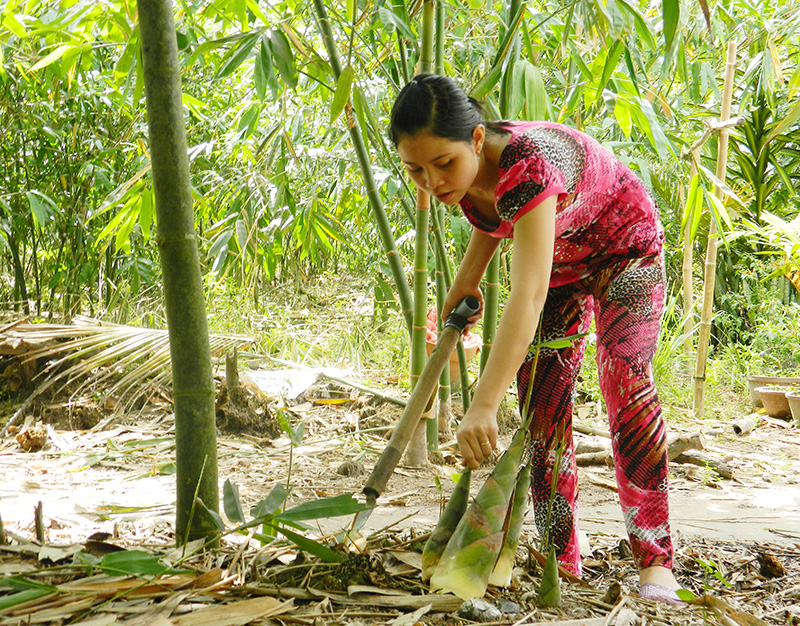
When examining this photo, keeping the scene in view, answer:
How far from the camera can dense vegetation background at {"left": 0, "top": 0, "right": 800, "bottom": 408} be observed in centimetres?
197

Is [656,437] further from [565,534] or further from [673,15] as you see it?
[673,15]

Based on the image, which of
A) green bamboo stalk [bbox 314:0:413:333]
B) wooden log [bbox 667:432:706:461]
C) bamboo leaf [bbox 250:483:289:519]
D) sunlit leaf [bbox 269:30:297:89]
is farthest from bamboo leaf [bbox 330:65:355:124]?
wooden log [bbox 667:432:706:461]

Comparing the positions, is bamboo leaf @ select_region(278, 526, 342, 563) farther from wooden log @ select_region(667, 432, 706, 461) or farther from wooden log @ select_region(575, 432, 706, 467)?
wooden log @ select_region(667, 432, 706, 461)

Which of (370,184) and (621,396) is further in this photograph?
(370,184)

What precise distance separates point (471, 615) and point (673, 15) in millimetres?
1150

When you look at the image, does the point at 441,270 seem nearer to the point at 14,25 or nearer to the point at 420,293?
the point at 420,293

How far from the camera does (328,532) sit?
172 cm

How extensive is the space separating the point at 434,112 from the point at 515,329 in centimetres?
42

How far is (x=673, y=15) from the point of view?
1.26 metres

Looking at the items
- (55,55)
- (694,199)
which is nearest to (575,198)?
(694,199)

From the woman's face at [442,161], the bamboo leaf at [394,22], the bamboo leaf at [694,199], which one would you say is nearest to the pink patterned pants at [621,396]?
the woman's face at [442,161]

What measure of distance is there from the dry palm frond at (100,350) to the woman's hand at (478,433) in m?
1.93

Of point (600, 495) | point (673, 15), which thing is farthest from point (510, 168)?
point (600, 495)

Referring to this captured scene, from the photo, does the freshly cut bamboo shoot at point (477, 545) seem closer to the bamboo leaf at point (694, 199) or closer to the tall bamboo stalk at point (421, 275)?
the tall bamboo stalk at point (421, 275)
